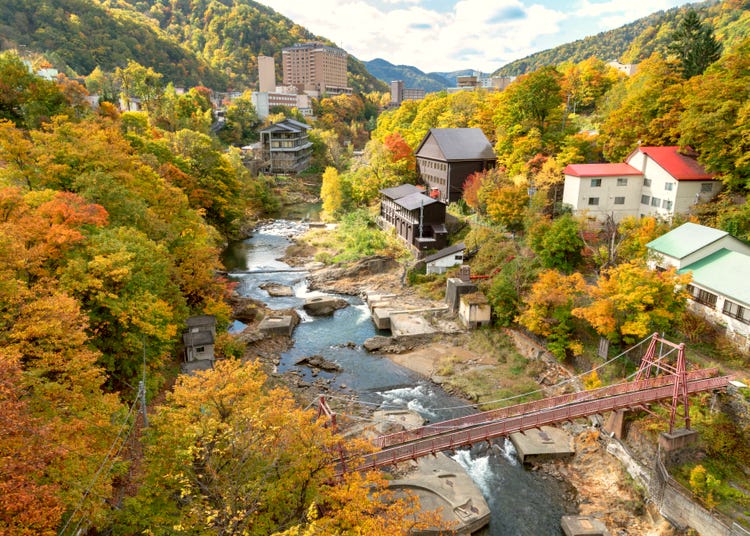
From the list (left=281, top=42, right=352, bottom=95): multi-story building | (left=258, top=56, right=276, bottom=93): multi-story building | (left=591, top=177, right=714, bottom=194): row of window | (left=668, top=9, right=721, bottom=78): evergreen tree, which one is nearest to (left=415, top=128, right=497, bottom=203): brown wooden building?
(left=591, top=177, right=714, bottom=194): row of window

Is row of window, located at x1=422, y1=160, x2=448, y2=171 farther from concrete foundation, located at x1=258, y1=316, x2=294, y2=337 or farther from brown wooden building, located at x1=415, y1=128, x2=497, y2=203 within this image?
concrete foundation, located at x1=258, y1=316, x2=294, y2=337

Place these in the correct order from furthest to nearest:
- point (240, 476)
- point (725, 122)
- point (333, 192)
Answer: point (333, 192) < point (725, 122) < point (240, 476)

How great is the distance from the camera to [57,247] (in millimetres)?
14148

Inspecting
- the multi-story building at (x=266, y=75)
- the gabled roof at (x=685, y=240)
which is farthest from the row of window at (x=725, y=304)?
the multi-story building at (x=266, y=75)

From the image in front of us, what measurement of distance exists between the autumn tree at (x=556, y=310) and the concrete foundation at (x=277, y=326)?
525 inches

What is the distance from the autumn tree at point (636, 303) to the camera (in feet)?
56.0

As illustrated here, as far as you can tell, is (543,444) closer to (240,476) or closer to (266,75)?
(240,476)

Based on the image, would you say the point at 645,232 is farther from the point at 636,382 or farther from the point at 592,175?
the point at 636,382

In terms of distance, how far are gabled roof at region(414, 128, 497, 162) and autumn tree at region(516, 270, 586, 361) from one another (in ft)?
61.8

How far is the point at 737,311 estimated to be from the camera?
16812 millimetres

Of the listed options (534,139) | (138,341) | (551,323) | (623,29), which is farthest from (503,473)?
(623,29)

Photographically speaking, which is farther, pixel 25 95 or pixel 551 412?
pixel 25 95

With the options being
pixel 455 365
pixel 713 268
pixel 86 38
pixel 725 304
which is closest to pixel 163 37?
pixel 86 38

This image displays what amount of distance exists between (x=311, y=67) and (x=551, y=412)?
428 feet
